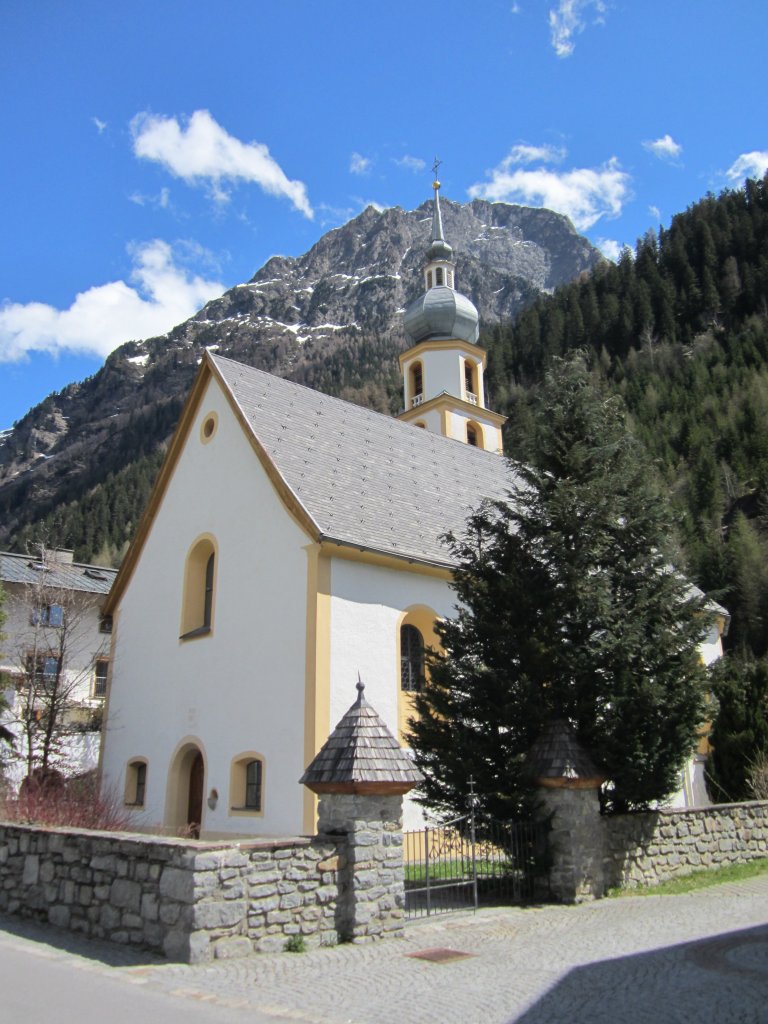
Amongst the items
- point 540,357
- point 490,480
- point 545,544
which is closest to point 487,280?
point 540,357

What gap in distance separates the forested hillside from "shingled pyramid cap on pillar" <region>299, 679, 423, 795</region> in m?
49.7

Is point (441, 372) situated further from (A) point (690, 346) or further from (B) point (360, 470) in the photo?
(A) point (690, 346)

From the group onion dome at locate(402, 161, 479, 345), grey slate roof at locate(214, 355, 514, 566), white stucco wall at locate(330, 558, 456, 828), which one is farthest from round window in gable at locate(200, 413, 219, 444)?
onion dome at locate(402, 161, 479, 345)

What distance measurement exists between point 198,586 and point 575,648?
1004 centimetres

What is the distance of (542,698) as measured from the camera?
39.7ft

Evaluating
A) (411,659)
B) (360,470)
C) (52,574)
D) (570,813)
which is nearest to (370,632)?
(411,659)

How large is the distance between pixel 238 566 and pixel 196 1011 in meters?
11.7

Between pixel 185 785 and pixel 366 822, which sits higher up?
pixel 185 785

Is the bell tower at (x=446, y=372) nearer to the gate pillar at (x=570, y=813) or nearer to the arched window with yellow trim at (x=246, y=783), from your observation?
the arched window with yellow trim at (x=246, y=783)

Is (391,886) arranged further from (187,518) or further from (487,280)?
(487,280)

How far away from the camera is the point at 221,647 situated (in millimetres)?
17047

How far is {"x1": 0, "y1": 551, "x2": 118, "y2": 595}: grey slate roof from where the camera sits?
104 ft

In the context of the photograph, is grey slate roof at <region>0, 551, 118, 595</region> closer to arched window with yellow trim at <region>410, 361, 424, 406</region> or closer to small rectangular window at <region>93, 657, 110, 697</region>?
small rectangular window at <region>93, 657, 110, 697</region>

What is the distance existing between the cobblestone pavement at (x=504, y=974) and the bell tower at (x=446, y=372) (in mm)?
23516
